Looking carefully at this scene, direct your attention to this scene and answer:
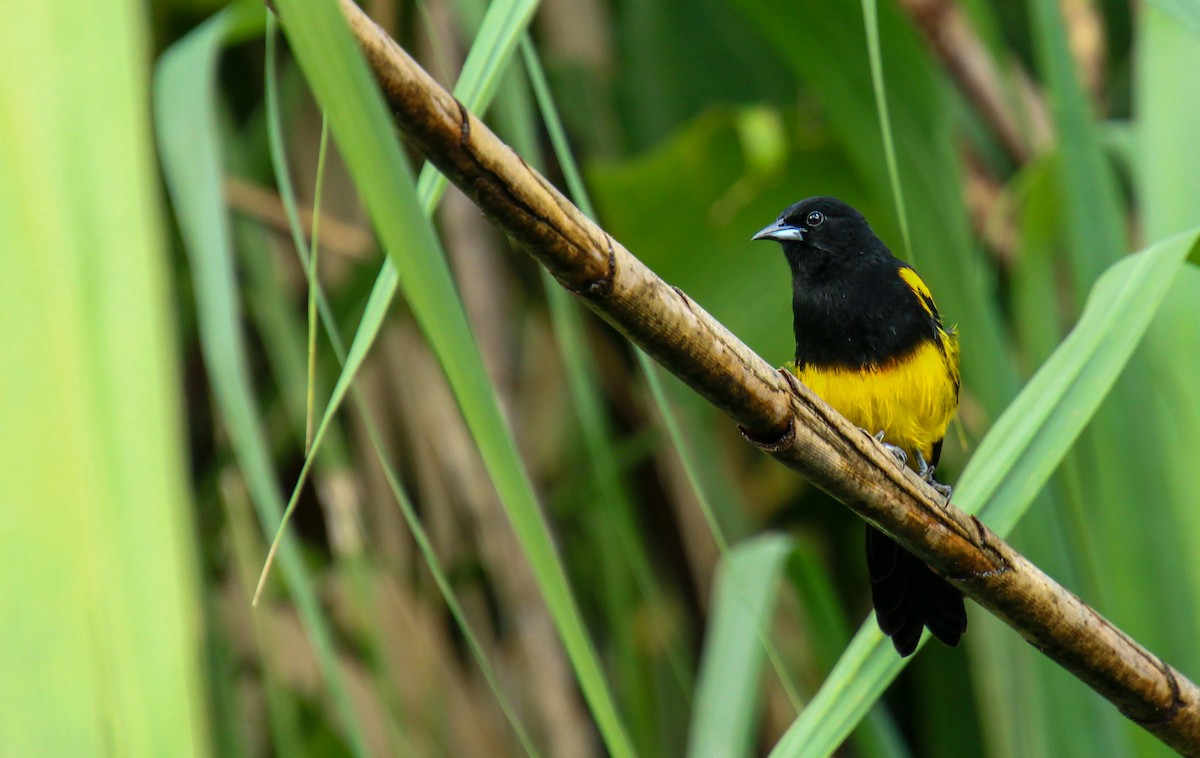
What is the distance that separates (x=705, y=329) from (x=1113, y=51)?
10.4ft

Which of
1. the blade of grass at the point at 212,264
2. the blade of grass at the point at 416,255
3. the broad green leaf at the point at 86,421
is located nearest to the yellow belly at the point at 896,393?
the blade of grass at the point at 212,264

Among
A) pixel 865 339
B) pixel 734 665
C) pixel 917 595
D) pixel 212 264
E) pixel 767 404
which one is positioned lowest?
pixel 917 595

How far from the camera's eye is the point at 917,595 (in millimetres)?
1905

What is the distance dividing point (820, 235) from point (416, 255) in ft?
6.40

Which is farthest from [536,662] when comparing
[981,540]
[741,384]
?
[741,384]


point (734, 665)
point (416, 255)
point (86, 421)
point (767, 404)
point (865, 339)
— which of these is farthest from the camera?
point (865, 339)

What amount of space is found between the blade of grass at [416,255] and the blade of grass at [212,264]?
0.54 meters

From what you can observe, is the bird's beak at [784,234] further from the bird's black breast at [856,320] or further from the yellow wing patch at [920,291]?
the yellow wing patch at [920,291]

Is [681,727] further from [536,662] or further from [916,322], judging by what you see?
Answer: [916,322]

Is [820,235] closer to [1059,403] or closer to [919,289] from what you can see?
[919,289]

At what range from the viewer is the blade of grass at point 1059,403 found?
1.25 m

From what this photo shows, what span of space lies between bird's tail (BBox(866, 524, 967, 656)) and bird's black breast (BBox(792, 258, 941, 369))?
404 millimetres

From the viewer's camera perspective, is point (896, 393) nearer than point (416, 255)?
No

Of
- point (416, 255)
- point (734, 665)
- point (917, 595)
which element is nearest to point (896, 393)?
point (917, 595)
